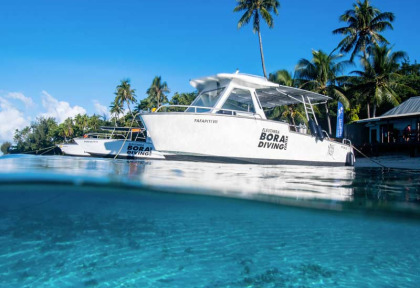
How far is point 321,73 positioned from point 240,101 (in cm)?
1515

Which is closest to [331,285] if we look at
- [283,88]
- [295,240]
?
[295,240]

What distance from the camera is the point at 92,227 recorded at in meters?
2.69

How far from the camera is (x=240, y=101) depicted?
11828mm

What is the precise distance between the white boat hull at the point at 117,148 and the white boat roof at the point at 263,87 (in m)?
5.49

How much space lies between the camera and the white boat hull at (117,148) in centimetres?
1587

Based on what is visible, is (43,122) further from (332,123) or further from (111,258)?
(111,258)

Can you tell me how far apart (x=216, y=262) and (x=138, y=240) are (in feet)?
2.25

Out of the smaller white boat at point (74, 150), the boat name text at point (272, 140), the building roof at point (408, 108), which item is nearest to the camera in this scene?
the boat name text at point (272, 140)

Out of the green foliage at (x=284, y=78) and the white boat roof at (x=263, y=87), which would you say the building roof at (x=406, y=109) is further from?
the white boat roof at (x=263, y=87)

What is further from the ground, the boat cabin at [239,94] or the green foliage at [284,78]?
the green foliage at [284,78]

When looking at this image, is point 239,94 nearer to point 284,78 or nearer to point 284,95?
point 284,95

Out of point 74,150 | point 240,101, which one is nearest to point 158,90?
point 74,150

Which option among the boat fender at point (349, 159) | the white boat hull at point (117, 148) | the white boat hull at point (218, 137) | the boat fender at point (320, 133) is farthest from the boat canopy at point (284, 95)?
the white boat hull at point (117, 148)

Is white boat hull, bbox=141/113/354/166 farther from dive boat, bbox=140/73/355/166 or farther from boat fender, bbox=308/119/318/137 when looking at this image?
boat fender, bbox=308/119/318/137
